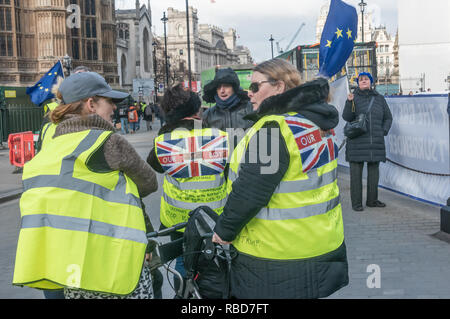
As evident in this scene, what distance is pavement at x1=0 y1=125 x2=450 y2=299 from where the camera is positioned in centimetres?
495

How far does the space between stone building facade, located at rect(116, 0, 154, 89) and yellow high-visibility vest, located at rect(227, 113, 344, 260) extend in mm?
63241

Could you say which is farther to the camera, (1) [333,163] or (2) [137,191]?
(1) [333,163]

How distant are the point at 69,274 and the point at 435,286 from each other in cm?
361

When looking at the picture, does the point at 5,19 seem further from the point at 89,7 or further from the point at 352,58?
the point at 352,58

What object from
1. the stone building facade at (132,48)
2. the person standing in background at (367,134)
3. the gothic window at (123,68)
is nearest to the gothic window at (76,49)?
the stone building facade at (132,48)

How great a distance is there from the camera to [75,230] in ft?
8.21

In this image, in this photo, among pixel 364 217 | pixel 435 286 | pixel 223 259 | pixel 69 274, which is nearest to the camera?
pixel 69 274

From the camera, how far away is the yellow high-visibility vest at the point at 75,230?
8.20 ft

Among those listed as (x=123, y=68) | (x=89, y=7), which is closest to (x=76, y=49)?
(x=89, y=7)

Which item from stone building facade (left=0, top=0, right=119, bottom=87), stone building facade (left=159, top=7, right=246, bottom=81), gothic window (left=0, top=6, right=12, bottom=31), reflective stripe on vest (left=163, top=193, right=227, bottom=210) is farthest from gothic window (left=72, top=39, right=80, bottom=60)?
stone building facade (left=159, top=7, right=246, bottom=81)

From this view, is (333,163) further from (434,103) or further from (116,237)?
(434,103)

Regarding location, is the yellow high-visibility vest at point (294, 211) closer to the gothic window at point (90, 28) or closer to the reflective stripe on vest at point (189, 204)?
the reflective stripe on vest at point (189, 204)
